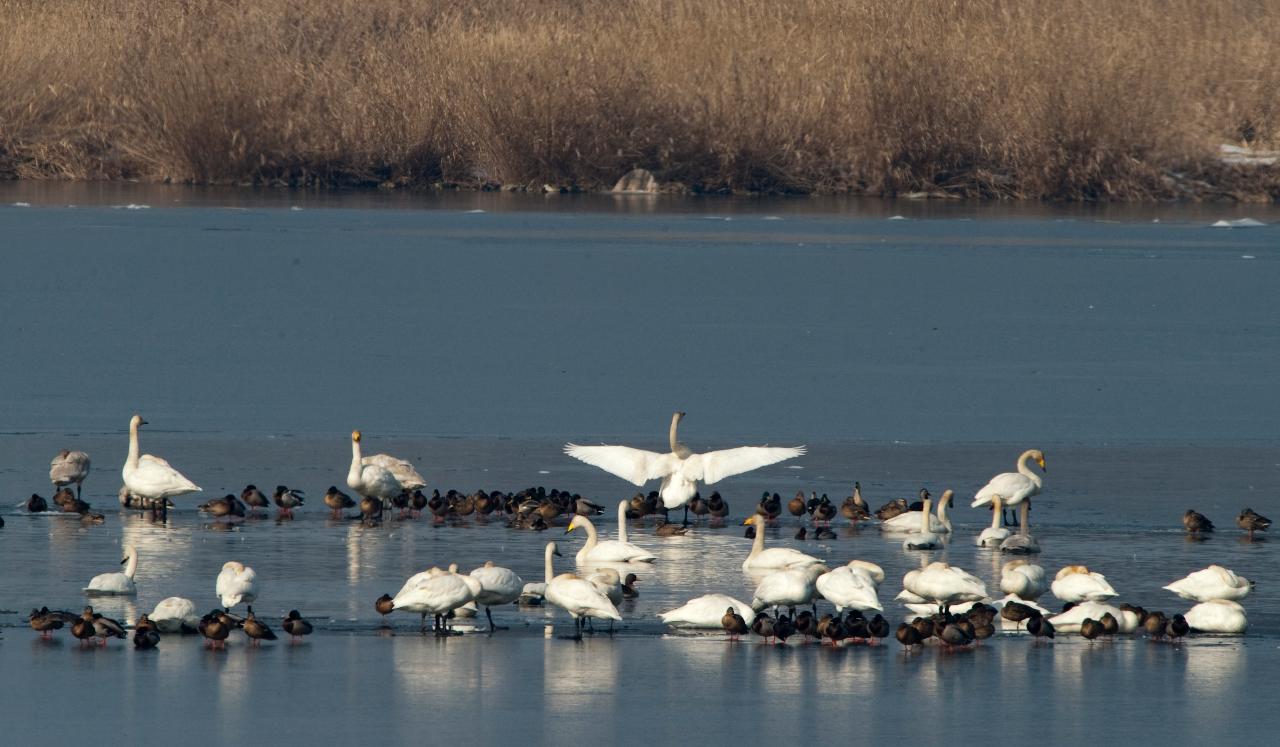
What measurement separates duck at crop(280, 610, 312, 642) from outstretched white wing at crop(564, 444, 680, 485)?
10.9 ft

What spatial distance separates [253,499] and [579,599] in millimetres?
3028

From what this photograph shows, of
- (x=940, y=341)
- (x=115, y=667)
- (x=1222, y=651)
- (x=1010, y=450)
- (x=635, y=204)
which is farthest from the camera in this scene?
(x=635, y=204)

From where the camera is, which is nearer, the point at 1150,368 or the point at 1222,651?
the point at 1222,651

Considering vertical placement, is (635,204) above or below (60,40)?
below

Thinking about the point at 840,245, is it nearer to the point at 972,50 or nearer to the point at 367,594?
the point at 972,50

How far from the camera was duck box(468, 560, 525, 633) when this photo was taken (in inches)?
319

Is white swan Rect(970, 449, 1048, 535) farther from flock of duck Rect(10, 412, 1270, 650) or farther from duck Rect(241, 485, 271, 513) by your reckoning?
duck Rect(241, 485, 271, 513)

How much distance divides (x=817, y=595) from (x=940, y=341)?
9.45m

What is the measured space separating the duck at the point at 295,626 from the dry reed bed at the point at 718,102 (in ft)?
81.0

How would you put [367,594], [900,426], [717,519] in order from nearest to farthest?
[367,594] → [717,519] → [900,426]

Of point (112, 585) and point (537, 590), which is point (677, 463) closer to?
point (537, 590)

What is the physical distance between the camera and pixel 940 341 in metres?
17.5

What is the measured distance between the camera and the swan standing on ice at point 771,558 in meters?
8.98

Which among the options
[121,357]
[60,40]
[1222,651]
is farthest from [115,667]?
[60,40]
